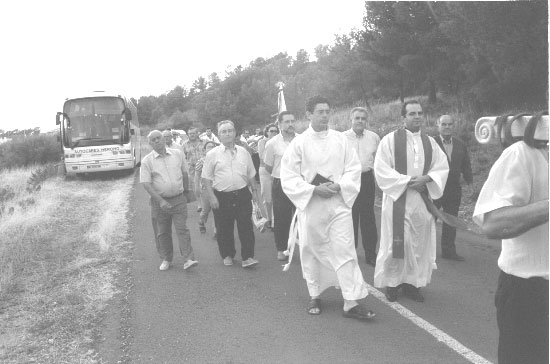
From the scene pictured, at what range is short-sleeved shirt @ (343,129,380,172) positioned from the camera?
7.50m

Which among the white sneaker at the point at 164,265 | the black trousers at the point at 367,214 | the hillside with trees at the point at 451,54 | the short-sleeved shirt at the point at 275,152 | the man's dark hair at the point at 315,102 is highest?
the hillside with trees at the point at 451,54

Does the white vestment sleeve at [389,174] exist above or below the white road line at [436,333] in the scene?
above

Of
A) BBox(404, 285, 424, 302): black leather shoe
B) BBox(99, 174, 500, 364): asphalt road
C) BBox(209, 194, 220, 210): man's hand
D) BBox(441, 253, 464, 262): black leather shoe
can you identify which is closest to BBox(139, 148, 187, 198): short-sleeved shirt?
BBox(209, 194, 220, 210): man's hand

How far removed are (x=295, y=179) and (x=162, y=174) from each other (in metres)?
2.54

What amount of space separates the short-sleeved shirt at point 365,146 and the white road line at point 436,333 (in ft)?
6.53

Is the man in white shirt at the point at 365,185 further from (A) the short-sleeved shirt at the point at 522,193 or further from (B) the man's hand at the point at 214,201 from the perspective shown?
(A) the short-sleeved shirt at the point at 522,193

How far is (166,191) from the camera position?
24.6 ft

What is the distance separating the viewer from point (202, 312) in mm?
5793

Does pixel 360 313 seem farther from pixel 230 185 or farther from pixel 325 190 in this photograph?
pixel 230 185

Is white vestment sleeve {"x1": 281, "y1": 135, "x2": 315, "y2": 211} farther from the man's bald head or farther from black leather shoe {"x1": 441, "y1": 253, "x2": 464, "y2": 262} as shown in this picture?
black leather shoe {"x1": 441, "y1": 253, "x2": 464, "y2": 262}

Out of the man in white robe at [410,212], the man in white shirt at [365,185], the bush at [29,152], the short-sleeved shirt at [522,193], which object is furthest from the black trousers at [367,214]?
the bush at [29,152]

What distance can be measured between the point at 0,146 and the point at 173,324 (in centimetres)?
3378

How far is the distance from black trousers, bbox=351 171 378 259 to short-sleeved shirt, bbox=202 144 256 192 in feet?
5.07

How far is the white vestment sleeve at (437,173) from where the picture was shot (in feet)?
19.1
